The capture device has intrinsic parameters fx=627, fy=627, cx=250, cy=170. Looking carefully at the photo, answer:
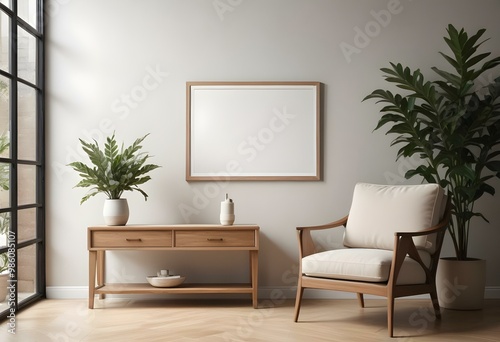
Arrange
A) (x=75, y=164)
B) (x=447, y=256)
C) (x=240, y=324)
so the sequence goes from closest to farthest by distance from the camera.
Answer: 1. (x=240, y=324)
2. (x=75, y=164)
3. (x=447, y=256)

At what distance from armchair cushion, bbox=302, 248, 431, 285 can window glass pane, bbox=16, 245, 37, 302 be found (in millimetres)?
2070

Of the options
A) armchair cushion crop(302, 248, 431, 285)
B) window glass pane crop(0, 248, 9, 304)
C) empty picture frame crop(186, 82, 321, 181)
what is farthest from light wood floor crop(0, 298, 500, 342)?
empty picture frame crop(186, 82, 321, 181)

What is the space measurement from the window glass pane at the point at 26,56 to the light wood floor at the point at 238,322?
5.69 ft

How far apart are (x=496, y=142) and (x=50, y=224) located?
350 cm

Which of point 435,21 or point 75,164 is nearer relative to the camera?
point 75,164

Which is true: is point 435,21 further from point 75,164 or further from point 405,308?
point 75,164

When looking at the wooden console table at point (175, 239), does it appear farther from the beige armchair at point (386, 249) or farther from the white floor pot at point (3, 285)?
the white floor pot at point (3, 285)

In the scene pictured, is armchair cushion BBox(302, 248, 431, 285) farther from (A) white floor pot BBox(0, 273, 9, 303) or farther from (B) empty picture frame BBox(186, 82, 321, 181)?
(A) white floor pot BBox(0, 273, 9, 303)

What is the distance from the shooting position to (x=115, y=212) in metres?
4.63

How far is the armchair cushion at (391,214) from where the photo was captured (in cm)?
419

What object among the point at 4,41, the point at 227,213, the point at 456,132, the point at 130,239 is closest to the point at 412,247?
the point at 456,132

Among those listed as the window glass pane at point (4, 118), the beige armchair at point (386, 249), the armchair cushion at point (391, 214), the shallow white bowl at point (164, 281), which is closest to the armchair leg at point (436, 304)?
the beige armchair at point (386, 249)

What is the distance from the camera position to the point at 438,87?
508 cm

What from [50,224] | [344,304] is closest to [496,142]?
[344,304]
